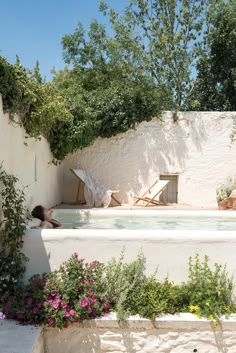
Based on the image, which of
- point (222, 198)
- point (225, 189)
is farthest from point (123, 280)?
point (225, 189)

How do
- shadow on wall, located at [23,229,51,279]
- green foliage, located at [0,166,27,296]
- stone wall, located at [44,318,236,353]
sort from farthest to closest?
Result: shadow on wall, located at [23,229,51,279] → green foliage, located at [0,166,27,296] → stone wall, located at [44,318,236,353]

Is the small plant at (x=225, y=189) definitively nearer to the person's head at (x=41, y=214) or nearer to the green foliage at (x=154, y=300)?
the person's head at (x=41, y=214)

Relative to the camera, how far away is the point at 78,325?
396 centimetres

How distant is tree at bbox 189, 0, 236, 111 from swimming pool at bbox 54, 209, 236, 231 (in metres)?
7.56

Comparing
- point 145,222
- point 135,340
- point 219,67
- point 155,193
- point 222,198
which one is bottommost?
point 135,340

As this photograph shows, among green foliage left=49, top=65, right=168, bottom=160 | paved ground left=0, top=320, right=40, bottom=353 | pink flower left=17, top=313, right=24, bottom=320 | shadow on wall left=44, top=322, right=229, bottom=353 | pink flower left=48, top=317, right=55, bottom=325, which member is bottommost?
shadow on wall left=44, top=322, right=229, bottom=353

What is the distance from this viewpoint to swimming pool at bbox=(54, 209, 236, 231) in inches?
263

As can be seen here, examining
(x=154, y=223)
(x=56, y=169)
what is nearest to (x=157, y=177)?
(x=56, y=169)

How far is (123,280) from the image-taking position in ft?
14.0

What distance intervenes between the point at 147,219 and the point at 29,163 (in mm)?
2319

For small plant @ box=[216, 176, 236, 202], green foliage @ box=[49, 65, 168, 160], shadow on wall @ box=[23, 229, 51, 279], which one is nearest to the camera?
shadow on wall @ box=[23, 229, 51, 279]

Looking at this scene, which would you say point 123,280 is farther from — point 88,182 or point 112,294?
point 88,182

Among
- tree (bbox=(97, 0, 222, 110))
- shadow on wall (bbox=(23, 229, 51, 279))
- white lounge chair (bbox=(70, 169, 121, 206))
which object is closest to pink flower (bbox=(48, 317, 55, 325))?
shadow on wall (bbox=(23, 229, 51, 279))

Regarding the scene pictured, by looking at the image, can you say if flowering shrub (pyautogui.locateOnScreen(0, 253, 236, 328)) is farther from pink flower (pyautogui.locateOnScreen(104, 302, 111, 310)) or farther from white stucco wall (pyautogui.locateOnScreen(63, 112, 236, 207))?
white stucco wall (pyautogui.locateOnScreen(63, 112, 236, 207))
